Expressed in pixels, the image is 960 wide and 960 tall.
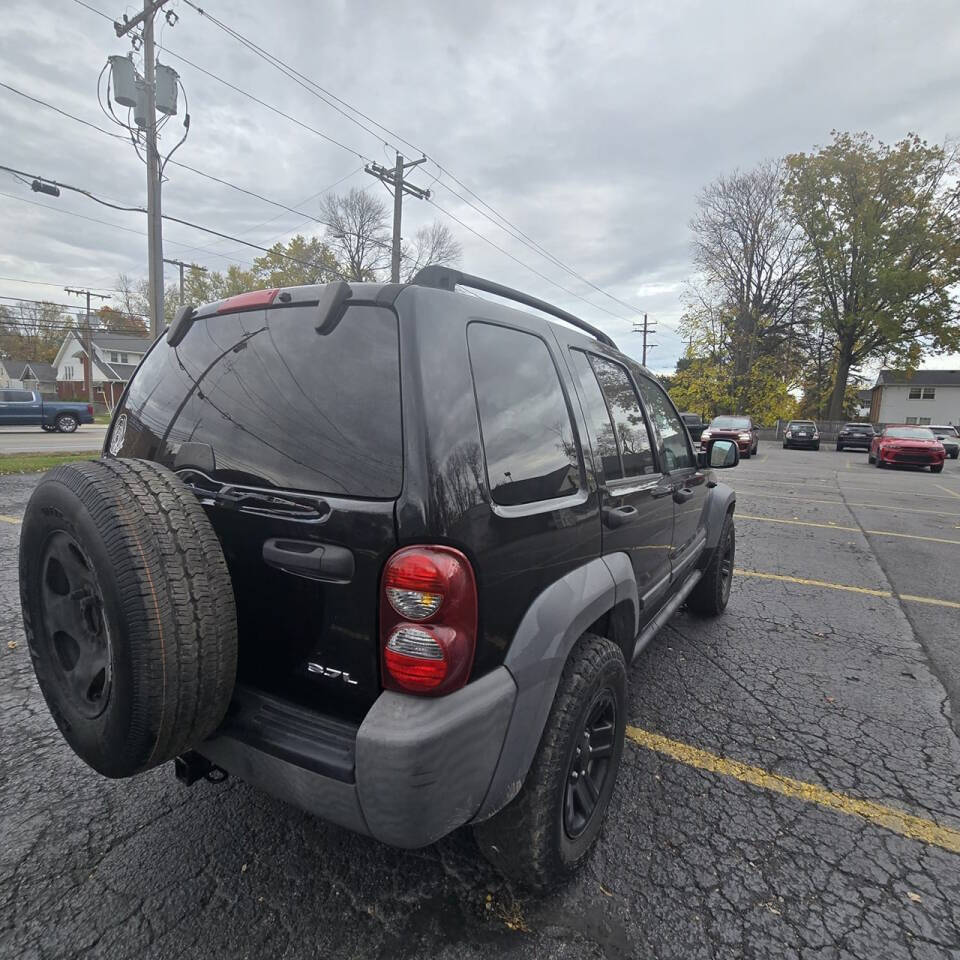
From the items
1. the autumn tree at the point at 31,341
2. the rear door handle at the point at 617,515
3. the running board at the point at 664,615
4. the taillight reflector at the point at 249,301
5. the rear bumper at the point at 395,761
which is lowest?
the running board at the point at 664,615

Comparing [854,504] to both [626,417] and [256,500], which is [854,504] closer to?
[626,417]

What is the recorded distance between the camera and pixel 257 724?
1606 mm

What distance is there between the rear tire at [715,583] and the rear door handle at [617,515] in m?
2.12

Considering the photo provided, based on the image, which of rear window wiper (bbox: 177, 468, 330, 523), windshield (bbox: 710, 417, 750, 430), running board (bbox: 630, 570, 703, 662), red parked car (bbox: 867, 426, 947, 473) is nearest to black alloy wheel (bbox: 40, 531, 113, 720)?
rear window wiper (bbox: 177, 468, 330, 523)

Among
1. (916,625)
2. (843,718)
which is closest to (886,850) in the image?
(843,718)

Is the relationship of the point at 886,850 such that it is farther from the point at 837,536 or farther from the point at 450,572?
the point at 837,536

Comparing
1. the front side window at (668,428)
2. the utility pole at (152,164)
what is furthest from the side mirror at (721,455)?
the utility pole at (152,164)

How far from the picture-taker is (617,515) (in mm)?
2199

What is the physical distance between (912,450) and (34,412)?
34.3m

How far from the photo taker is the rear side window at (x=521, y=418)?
65.7 inches

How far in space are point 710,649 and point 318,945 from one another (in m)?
3.01

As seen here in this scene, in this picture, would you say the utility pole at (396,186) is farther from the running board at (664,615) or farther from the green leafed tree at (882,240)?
the green leafed tree at (882,240)

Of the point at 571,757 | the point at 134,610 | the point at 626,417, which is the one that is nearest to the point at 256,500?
the point at 134,610

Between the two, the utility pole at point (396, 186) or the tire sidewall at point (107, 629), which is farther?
the utility pole at point (396, 186)
